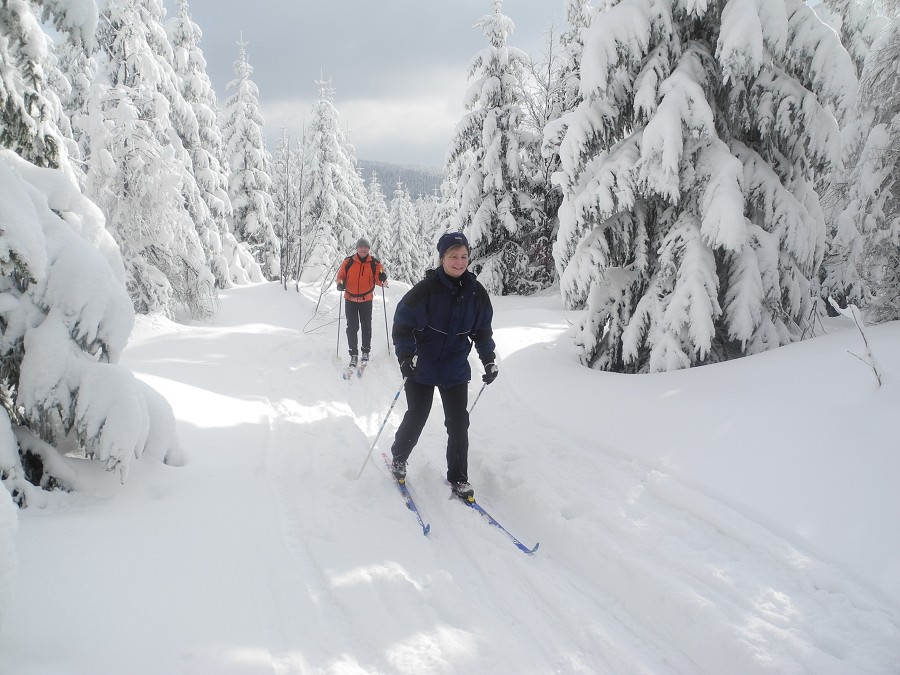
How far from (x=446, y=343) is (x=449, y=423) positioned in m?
0.79

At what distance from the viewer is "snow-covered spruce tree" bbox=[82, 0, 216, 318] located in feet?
38.7

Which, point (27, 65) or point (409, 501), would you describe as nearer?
point (27, 65)

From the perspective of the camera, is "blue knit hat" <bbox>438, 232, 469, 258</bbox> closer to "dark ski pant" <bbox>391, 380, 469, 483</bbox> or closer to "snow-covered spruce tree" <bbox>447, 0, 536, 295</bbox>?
"dark ski pant" <bbox>391, 380, 469, 483</bbox>

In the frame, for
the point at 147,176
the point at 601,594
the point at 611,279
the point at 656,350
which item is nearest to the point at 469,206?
the point at 147,176

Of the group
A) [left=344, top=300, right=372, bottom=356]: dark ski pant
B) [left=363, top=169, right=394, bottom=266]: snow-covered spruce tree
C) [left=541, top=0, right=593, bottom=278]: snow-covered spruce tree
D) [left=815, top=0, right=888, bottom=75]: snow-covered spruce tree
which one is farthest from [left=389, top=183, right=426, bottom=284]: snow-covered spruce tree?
[left=344, top=300, right=372, bottom=356]: dark ski pant

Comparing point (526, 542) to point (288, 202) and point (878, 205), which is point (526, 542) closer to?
point (878, 205)

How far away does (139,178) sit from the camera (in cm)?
1197

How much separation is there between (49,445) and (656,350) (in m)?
6.22

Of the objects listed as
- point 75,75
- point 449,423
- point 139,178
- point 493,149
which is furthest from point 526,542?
point 75,75

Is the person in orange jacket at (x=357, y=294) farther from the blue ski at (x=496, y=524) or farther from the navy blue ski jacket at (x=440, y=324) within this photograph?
the blue ski at (x=496, y=524)

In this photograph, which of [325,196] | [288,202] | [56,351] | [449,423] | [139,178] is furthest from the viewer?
[325,196]

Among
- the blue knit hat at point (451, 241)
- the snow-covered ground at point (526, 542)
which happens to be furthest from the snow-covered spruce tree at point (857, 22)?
the blue knit hat at point (451, 241)

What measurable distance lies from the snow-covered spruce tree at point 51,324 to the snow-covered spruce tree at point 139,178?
921 centimetres

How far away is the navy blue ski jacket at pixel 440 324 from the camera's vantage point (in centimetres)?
432
